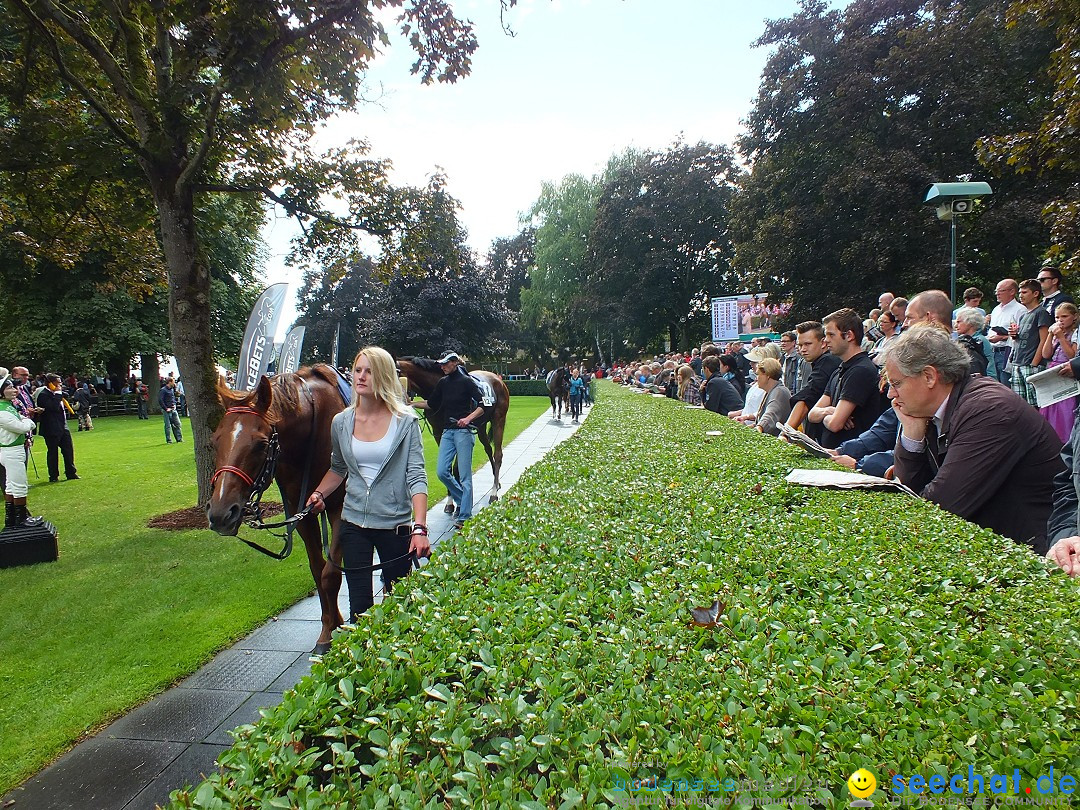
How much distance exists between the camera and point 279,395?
14.4 feet

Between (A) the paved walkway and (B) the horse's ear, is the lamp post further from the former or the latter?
(A) the paved walkway

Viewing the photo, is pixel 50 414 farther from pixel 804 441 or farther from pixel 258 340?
pixel 804 441

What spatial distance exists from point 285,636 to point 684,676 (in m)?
4.43

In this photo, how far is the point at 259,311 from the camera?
20.9ft

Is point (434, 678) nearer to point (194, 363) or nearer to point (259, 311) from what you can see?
point (259, 311)

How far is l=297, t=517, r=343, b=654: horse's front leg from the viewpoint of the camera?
4.61 m

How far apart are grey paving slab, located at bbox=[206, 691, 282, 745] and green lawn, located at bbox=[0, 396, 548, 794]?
75 centimetres

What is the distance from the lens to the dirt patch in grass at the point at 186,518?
8953mm

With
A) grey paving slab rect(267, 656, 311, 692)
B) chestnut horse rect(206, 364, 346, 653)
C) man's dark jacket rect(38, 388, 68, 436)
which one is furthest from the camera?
man's dark jacket rect(38, 388, 68, 436)

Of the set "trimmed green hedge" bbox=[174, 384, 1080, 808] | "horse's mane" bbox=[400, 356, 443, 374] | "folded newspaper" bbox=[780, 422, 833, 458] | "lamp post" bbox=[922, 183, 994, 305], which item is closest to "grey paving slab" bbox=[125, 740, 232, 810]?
"trimmed green hedge" bbox=[174, 384, 1080, 808]

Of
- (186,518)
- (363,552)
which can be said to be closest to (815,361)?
(363,552)

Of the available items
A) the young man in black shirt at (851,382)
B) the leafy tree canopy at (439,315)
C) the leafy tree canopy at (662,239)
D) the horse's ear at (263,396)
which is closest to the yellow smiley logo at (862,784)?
the horse's ear at (263,396)

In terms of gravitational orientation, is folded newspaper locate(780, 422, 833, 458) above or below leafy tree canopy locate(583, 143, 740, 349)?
below

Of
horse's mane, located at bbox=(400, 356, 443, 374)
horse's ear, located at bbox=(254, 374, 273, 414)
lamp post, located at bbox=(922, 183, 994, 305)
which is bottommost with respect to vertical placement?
horse's ear, located at bbox=(254, 374, 273, 414)
